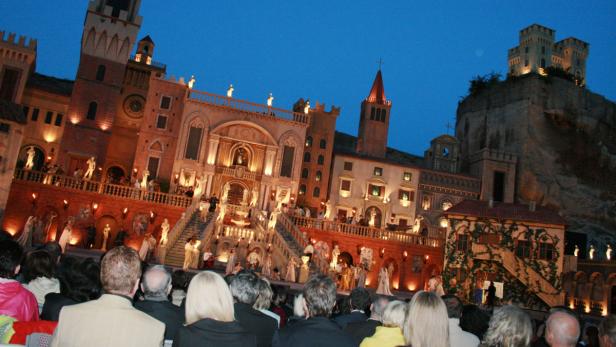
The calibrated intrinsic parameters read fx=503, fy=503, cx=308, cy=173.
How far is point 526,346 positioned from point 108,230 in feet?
103

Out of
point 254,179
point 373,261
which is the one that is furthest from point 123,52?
point 373,261

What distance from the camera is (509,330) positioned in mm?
4348

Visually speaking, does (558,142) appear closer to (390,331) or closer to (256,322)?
(390,331)

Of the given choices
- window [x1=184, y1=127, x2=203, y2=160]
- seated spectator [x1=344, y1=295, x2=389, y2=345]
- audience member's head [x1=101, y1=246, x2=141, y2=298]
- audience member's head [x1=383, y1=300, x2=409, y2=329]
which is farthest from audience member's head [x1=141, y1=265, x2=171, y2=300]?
window [x1=184, y1=127, x2=203, y2=160]

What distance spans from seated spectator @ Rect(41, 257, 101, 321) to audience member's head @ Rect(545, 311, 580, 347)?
179 inches

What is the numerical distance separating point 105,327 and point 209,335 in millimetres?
740

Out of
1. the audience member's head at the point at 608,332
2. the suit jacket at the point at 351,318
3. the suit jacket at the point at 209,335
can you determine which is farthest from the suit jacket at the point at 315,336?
the suit jacket at the point at 351,318

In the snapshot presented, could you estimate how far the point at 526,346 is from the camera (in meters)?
4.35

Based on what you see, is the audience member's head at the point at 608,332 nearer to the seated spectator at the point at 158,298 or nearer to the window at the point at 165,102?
the seated spectator at the point at 158,298

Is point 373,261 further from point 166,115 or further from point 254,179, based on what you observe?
point 166,115

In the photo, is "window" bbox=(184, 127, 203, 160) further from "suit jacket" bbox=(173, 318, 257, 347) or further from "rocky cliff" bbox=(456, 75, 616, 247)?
"suit jacket" bbox=(173, 318, 257, 347)

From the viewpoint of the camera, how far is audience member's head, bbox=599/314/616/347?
448cm

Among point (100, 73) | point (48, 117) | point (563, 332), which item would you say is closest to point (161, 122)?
point (100, 73)

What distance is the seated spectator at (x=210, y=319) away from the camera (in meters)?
3.79
